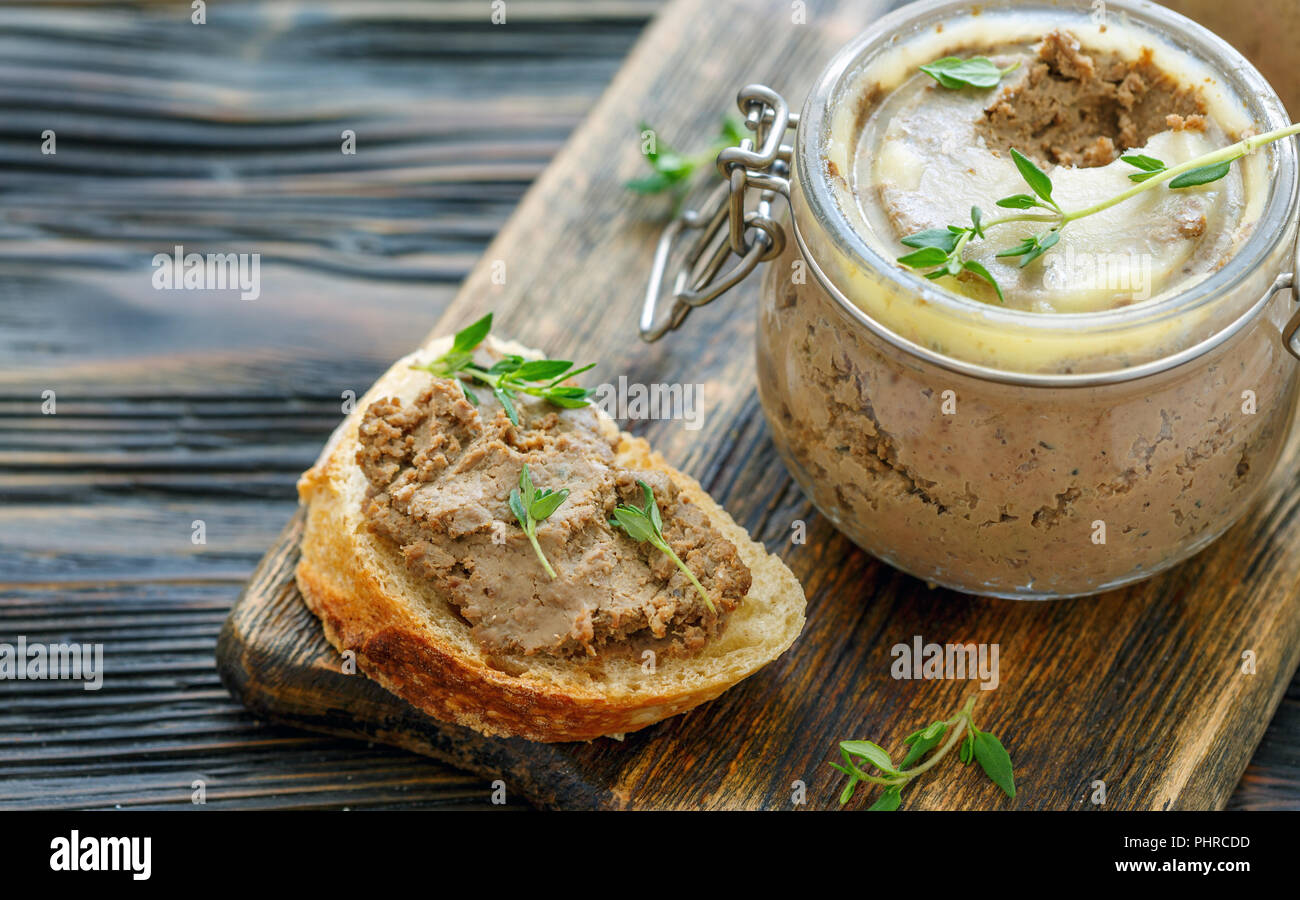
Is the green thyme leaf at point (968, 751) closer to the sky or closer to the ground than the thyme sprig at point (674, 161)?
closer to the ground

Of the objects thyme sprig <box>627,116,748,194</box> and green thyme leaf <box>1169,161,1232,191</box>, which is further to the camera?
thyme sprig <box>627,116,748,194</box>

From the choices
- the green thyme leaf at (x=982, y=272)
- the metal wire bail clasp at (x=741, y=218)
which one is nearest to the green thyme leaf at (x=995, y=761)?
the green thyme leaf at (x=982, y=272)

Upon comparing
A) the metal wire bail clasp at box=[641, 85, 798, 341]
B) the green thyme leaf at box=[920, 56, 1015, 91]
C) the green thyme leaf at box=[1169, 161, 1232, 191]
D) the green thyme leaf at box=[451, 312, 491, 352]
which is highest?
the green thyme leaf at box=[920, 56, 1015, 91]

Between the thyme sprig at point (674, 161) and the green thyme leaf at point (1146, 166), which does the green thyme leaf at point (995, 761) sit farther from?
the thyme sprig at point (674, 161)

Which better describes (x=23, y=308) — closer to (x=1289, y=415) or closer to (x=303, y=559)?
(x=303, y=559)

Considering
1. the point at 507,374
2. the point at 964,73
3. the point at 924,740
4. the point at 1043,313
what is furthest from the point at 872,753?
the point at 964,73

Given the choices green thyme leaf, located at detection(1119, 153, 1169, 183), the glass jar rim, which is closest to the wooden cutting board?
the glass jar rim

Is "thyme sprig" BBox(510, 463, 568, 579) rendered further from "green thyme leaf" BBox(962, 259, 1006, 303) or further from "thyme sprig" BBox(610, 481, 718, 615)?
"green thyme leaf" BBox(962, 259, 1006, 303)
